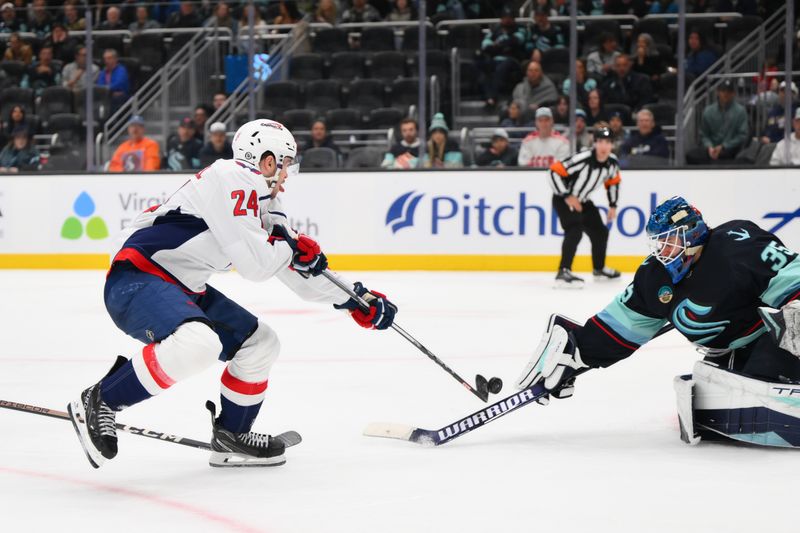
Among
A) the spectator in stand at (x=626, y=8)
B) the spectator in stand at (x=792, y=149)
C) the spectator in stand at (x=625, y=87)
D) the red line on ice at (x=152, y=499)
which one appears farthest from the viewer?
the spectator in stand at (x=626, y=8)

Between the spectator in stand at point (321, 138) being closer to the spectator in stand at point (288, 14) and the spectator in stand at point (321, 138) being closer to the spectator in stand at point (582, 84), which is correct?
the spectator in stand at point (288, 14)

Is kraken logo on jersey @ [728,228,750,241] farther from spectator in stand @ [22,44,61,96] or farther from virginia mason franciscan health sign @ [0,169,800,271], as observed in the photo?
spectator in stand @ [22,44,61,96]

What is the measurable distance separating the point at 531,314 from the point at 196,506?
158 inches

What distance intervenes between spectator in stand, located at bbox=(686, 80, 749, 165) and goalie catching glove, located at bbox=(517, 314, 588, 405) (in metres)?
5.79

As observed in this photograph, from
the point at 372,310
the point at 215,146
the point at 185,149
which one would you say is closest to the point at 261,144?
the point at 372,310

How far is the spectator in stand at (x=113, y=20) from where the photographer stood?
35.3 feet

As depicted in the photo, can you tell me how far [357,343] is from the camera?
524 cm

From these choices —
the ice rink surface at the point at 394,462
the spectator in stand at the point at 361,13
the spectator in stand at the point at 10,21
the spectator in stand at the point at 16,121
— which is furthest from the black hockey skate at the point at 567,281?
the spectator in stand at the point at 10,21

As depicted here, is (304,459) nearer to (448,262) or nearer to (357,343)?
→ (357,343)

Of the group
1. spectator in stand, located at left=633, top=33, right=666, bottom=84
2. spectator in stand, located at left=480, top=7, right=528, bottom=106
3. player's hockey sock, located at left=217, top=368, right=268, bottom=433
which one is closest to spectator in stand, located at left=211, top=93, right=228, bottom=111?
spectator in stand, located at left=480, top=7, right=528, bottom=106

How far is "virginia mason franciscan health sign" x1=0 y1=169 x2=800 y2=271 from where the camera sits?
336 inches

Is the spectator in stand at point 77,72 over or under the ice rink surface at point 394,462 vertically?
over

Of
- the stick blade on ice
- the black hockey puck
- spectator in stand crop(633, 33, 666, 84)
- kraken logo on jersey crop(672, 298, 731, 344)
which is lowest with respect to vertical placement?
the stick blade on ice

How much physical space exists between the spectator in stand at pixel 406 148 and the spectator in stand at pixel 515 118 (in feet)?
2.65
